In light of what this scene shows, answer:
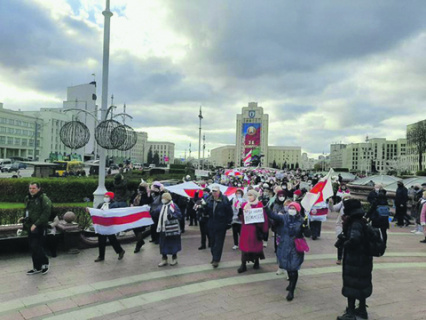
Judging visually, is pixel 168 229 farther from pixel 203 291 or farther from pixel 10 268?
pixel 10 268

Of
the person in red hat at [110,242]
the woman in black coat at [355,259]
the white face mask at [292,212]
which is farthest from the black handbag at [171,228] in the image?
the woman in black coat at [355,259]

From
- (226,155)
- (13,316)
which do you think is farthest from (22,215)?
(226,155)

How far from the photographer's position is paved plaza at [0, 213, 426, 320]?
4809 mm

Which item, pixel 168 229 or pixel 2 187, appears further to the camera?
pixel 2 187

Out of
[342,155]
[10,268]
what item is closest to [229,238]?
[10,268]

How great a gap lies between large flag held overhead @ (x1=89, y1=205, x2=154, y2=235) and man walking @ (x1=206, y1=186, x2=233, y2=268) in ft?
5.46

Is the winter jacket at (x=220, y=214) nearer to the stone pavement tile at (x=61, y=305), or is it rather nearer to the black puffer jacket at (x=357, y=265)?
the black puffer jacket at (x=357, y=265)

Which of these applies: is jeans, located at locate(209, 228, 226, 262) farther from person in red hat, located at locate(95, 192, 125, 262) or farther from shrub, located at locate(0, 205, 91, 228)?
shrub, located at locate(0, 205, 91, 228)

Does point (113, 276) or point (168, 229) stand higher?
point (168, 229)

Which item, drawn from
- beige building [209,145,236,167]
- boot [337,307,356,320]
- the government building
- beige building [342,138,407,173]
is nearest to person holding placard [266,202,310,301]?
boot [337,307,356,320]

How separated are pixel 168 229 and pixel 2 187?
41.1 feet

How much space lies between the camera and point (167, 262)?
281 inches

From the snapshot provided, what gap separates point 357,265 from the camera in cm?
447

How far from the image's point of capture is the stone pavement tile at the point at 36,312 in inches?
183
